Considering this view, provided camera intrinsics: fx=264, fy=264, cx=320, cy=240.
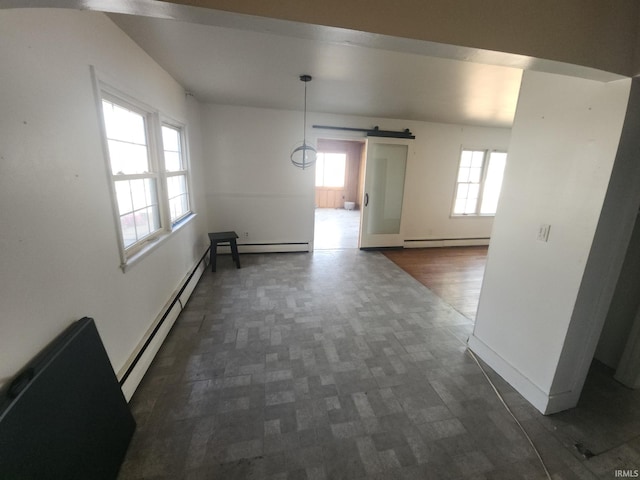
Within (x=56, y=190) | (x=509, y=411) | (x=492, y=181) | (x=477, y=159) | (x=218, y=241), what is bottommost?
(x=509, y=411)

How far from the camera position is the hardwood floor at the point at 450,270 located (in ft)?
11.1

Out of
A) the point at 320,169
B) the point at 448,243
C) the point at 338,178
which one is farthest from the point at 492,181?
the point at 320,169

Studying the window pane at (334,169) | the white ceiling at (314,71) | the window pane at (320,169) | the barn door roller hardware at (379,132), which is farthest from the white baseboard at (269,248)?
the window pane at (334,169)

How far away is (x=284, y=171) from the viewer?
15.2ft

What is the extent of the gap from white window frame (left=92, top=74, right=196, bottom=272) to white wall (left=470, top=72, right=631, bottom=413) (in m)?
2.75

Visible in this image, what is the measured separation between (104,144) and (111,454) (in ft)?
5.54

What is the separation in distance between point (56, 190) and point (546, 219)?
2748 millimetres

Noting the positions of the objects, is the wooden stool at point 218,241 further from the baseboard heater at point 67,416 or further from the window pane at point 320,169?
the window pane at point 320,169

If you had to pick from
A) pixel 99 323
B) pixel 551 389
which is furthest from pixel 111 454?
pixel 551 389

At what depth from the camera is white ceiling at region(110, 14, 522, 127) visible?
1.84m

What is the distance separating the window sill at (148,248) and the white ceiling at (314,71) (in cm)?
157

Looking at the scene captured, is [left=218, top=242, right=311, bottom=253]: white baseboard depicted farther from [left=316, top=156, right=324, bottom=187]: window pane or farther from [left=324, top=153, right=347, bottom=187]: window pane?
[left=324, top=153, right=347, bottom=187]: window pane

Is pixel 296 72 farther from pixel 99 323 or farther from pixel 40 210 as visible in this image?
pixel 99 323

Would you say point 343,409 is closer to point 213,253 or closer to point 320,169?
point 213,253
